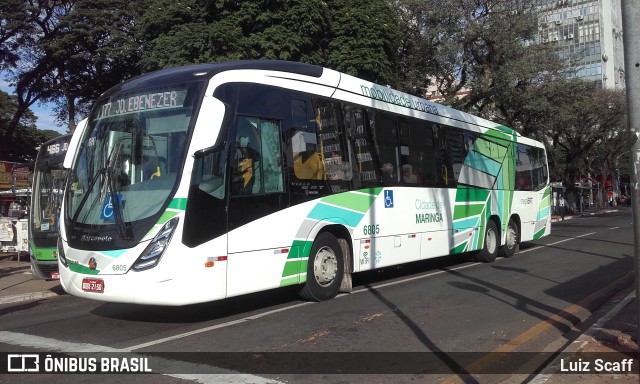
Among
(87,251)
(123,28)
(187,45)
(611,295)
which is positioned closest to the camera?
(87,251)

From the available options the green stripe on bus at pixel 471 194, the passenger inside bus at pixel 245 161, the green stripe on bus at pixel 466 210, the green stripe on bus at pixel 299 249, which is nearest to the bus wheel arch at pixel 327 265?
the green stripe on bus at pixel 299 249

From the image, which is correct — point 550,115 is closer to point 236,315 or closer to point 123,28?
point 123,28

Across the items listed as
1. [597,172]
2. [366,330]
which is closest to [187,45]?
[366,330]

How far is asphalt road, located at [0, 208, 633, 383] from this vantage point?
5613mm

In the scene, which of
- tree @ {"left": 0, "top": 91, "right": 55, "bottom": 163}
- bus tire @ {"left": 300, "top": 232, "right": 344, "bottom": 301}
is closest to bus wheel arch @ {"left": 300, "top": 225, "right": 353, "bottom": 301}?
bus tire @ {"left": 300, "top": 232, "right": 344, "bottom": 301}

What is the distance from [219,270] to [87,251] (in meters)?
1.67

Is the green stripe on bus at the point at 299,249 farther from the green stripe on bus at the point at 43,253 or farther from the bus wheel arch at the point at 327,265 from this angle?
the green stripe on bus at the point at 43,253

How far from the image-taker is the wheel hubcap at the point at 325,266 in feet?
29.0

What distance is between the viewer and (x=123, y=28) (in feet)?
86.4

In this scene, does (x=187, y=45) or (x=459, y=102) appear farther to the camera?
(x=459, y=102)

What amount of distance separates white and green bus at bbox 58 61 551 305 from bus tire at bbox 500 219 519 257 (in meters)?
5.26

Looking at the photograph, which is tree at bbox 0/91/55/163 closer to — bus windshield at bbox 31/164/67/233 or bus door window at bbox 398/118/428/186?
bus windshield at bbox 31/164/67/233

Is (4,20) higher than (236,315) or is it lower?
higher

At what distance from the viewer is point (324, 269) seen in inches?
353
